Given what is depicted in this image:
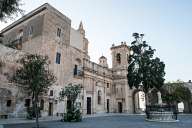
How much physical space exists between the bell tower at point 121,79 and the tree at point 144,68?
16942 millimetres

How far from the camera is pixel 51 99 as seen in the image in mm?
24359

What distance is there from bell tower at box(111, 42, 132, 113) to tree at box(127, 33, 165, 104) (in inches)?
667

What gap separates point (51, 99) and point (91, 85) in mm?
10330

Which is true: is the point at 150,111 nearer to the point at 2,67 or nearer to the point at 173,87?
the point at 2,67

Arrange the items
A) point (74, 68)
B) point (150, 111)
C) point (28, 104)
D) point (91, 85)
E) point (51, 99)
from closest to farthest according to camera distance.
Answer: point (150, 111) < point (28, 104) < point (51, 99) < point (74, 68) < point (91, 85)

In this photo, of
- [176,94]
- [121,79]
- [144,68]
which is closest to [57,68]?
[144,68]

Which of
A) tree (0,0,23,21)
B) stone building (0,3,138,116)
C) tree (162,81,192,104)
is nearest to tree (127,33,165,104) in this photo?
stone building (0,3,138,116)

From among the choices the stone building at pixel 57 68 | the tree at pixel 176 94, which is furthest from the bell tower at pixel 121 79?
the tree at pixel 176 94

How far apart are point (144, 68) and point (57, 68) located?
39.0 feet

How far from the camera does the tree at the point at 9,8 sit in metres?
9.02

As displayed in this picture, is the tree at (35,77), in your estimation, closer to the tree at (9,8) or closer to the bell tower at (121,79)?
the tree at (9,8)

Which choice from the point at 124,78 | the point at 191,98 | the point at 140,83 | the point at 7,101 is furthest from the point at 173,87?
the point at 7,101

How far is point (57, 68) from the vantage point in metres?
26.3

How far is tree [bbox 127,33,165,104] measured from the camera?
2078 cm
